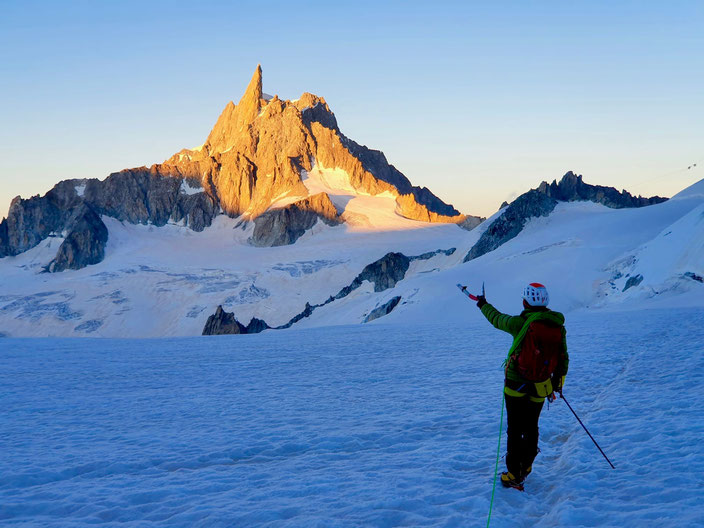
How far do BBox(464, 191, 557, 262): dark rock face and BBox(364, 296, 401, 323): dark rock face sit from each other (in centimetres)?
2648

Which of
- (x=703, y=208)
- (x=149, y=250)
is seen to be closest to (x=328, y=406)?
(x=703, y=208)

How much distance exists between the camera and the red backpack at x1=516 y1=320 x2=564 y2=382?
21.7 ft

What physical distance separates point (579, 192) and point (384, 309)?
48.3 m

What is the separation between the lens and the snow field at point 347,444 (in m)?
6.28

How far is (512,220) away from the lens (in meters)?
74.4

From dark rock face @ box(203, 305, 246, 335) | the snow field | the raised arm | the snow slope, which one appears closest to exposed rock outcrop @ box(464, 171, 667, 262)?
the snow slope

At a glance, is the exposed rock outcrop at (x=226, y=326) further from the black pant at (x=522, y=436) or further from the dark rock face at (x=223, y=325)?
the black pant at (x=522, y=436)

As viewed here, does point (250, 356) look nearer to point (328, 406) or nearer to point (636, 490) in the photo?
point (328, 406)

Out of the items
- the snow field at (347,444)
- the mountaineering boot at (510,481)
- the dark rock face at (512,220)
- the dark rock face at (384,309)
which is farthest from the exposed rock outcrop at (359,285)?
the mountaineering boot at (510,481)

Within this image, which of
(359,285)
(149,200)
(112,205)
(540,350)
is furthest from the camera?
(149,200)

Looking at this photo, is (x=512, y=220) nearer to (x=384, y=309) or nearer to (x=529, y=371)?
(x=384, y=309)

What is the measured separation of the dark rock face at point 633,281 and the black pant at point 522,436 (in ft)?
112

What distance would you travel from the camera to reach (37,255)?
17388 cm

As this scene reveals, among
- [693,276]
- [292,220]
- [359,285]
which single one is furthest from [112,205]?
[693,276]
